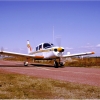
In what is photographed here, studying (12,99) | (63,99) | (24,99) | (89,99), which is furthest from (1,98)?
(89,99)

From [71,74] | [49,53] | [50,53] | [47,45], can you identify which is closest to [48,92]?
[71,74]

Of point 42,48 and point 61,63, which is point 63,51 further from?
point 42,48

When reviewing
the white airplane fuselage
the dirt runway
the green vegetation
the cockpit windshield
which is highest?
the cockpit windshield

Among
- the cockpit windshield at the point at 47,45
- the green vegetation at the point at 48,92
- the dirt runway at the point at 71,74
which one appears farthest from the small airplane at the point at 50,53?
the green vegetation at the point at 48,92

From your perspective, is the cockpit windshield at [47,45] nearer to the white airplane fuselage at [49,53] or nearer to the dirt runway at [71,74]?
the white airplane fuselage at [49,53]

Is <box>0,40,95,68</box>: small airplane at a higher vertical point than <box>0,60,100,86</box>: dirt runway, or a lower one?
higher

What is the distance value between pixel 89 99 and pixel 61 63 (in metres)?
18.8

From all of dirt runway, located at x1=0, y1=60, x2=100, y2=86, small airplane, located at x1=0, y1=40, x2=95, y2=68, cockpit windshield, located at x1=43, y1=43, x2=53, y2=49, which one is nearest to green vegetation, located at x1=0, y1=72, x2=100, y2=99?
dirt runway, located at x1=0, y1=60, x2=100, y2=86

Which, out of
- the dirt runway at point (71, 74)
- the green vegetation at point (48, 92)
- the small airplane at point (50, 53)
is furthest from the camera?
the small airplane at point (50, 53)

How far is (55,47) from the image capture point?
78.8 feet

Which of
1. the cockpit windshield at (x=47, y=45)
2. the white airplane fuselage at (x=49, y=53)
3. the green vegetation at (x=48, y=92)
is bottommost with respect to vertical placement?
the green vegetation at (x=48, y=92)

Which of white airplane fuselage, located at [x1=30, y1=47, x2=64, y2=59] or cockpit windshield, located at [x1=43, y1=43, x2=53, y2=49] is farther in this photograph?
cockpit windshield, located at [x1=43, y1=43, x2=53, y2=49]

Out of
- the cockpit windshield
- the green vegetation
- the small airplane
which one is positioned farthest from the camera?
the cockpit windshield

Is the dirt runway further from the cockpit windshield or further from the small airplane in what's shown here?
the cockpit windshield
